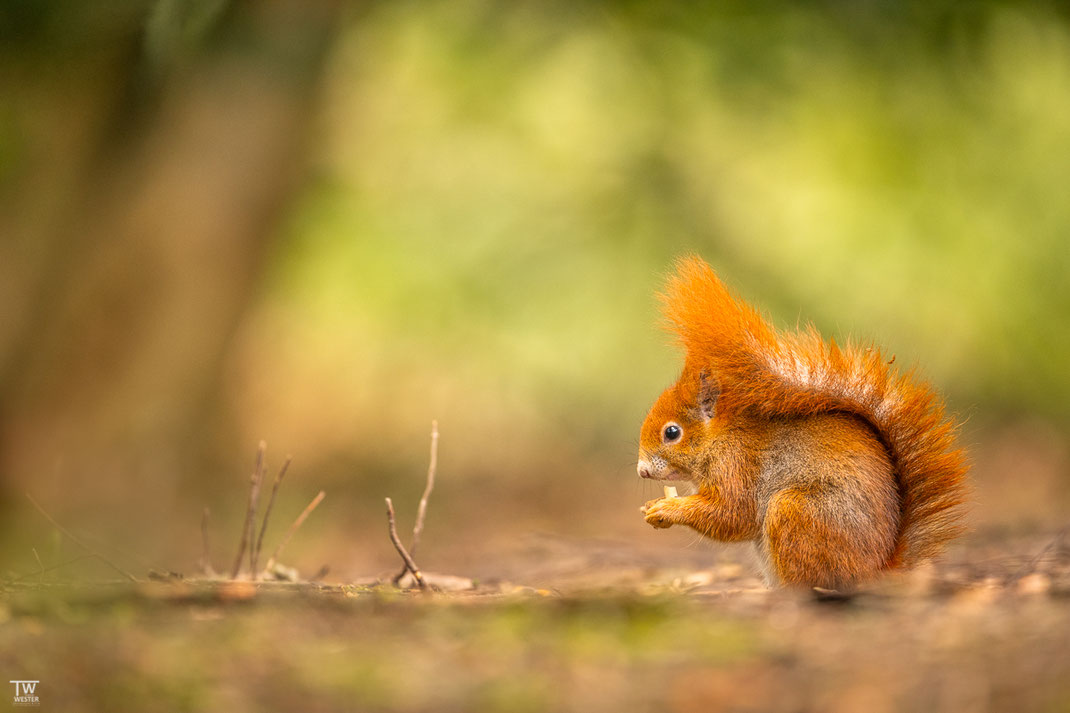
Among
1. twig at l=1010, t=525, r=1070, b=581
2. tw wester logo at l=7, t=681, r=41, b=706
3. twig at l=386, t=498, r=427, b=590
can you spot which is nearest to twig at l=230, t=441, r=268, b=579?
twig at l=386, t=498, r=427, b=590

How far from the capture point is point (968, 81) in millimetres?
5434

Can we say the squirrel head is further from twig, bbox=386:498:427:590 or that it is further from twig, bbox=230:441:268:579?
twig, bbox=230:441:268:579

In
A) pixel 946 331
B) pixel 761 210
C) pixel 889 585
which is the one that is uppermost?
pixel 761 210

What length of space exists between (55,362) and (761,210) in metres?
4.80

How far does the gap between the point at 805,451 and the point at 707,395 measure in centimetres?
39

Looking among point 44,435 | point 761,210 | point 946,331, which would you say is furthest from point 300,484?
point 946,331

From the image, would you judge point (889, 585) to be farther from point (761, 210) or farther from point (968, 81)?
point (761, 210)

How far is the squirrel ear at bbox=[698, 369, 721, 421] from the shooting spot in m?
3.16

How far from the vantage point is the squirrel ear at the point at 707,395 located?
10.4ft

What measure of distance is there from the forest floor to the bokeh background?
1.82m

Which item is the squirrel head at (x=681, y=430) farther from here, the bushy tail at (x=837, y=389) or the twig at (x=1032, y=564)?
the twig at (x=1032, y=564)

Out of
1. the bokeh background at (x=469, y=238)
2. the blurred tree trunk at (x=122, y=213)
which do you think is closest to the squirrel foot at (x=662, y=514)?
the bokeh background at (x=469, y=238)

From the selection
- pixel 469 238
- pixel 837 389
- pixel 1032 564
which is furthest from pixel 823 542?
pixel 469 238

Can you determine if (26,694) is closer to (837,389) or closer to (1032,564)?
(837,389)
